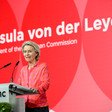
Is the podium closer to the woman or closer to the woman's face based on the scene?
the woman

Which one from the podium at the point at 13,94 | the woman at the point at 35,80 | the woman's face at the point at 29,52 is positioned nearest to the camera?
the podium at the point at 13,94

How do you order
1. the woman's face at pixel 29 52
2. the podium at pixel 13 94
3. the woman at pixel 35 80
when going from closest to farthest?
the podium at pixel 13 94 → the woman at pixel 35 80 → the woman's face at pixel 29 52

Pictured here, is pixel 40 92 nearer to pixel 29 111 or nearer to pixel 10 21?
pixel 29 111

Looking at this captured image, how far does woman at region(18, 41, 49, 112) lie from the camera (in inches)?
99.3

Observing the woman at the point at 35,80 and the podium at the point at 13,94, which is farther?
the woman at the point at 35,80

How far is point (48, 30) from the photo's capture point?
15.6 ft

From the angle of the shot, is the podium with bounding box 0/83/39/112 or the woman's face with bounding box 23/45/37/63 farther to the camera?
the woman's face with bounding box 23/45/37/63

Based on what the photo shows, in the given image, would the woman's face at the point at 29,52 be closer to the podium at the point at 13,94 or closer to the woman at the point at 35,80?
the woman at the point at 35,80

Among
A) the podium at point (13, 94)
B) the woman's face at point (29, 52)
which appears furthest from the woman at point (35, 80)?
the podium at point (13, 94)

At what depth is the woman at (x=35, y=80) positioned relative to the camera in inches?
99.3

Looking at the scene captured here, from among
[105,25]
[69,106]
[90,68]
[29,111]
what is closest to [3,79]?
[69,106]

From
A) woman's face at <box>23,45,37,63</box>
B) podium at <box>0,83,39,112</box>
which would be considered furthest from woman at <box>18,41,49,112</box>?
podium at <box>0,83,39,112</box>

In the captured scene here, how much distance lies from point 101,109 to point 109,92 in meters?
0.29

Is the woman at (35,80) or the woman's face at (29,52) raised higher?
the woman's face at (29,52)
